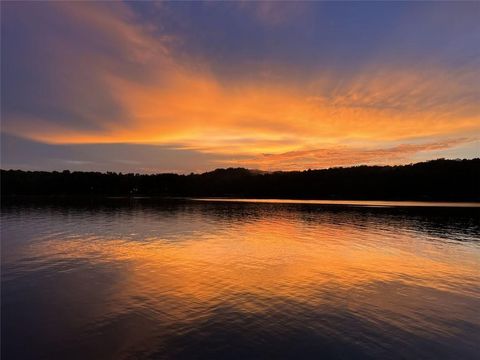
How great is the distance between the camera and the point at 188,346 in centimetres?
1620

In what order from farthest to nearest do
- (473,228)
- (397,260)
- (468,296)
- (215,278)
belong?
(473,228) → (397,260) → (215,278) → (468,296)

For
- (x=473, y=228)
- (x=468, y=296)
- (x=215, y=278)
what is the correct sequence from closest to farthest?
(x=468, y=296) < (x=215, y=278) < (x=473, y=228)

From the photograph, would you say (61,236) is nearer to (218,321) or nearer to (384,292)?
(218,321)

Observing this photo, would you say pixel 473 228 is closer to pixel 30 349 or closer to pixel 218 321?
pixel 218 321

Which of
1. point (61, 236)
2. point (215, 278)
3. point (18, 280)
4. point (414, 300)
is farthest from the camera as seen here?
point (61, 236)

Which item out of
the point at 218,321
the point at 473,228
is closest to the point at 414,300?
the point at 218,321

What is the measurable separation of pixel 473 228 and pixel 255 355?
72.0 metres

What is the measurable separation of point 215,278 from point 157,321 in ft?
34.2

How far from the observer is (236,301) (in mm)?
23109

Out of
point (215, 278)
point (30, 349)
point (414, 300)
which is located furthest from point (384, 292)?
point (30, 349)

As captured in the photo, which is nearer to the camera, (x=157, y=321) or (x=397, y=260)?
(x=157, y=321)

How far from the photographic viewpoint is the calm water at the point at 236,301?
16406 mm

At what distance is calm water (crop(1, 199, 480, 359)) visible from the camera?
16.4 metres

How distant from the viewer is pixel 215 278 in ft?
95.9
